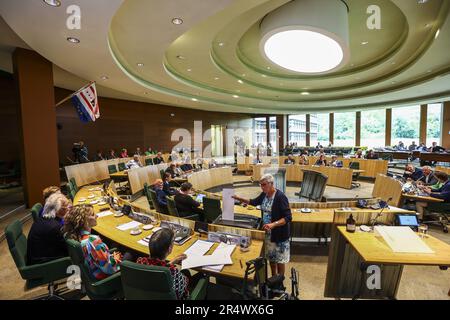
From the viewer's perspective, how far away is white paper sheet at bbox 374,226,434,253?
2238mm

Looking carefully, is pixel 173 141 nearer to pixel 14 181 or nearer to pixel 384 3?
pixel 14 181

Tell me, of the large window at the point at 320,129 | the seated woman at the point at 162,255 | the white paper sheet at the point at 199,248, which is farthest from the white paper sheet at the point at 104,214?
the large window at the point at 320,129

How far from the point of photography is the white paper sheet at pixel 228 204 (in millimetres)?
2791

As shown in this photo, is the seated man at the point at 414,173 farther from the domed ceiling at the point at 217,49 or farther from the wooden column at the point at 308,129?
the wooden column at the point at 308,129

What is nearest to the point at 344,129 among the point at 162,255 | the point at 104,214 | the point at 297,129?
the point at 297,129

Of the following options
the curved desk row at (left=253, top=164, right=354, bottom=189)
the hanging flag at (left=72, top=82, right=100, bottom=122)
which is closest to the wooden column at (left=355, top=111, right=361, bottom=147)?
the curved desk row at (left=253, top=164, right=354, bottom=189)

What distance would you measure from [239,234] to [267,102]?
13.5m

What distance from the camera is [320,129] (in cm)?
2086

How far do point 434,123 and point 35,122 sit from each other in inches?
836

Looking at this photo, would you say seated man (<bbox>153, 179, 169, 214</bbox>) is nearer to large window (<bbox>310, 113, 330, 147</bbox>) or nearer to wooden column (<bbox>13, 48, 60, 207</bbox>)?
wooden column (<bbox>13, 48, 60, 207</bbox>)
